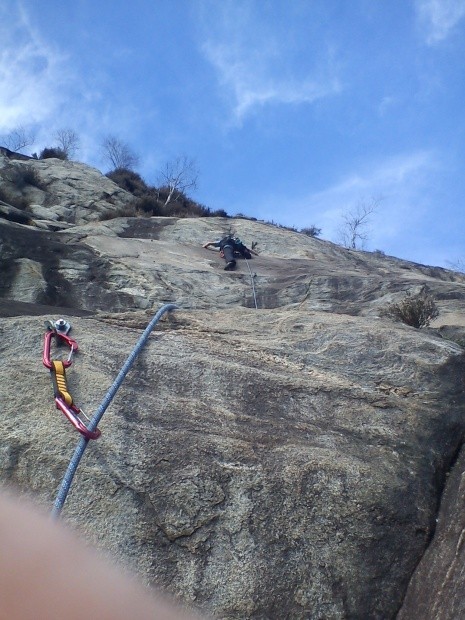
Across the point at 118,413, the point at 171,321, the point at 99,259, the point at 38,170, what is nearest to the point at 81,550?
the point at 118,413

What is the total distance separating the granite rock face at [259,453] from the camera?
370 centimetres

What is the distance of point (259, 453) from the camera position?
14.2 ft

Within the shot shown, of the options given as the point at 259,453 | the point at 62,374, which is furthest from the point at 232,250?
the point at 259,453

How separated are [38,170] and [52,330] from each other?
1701cm

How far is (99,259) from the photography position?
1123 centimetres

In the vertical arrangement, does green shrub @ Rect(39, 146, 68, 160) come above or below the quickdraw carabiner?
above

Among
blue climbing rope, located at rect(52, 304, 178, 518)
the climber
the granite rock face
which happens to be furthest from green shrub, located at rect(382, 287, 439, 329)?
the climber

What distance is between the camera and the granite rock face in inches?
146

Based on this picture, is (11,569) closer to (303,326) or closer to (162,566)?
(162,566)

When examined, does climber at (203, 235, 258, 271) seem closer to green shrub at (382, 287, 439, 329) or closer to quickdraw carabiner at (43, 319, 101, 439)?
green shrub at (382, 287, 439, 329)

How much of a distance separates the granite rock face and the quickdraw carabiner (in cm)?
10

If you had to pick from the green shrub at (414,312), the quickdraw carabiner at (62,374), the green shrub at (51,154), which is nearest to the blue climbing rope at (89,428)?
the quickdraw carabiner at (62,374)

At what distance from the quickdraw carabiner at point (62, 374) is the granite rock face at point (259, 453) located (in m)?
0.10

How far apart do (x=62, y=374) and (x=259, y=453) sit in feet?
5.13
